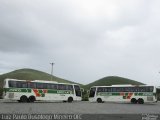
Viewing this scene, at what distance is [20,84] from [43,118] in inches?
1167

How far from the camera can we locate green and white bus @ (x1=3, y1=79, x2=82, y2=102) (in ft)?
131

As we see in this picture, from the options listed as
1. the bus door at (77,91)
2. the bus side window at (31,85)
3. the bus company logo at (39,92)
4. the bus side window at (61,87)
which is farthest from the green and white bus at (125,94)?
the bus side window at (31,85)

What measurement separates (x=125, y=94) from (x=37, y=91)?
13.1 metres

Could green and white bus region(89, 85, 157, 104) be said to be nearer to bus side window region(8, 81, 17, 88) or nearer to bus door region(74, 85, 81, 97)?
bus door region(74, 85, 81, 97)

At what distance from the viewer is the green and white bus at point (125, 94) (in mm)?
45188

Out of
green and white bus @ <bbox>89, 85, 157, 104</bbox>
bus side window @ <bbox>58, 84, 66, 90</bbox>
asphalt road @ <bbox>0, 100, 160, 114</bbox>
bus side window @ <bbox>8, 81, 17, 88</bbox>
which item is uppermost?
bus side window @ <bbox>8, 81, 17, 88</bbox>

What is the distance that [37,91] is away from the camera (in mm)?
42719

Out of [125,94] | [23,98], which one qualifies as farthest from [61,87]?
[125,94]

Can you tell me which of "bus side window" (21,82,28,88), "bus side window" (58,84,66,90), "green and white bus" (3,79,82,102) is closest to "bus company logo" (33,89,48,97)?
"green and white bus" (3,79,82,102)

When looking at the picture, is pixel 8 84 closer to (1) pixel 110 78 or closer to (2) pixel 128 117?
(2) pixel 128 117

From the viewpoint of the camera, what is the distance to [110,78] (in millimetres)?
141125

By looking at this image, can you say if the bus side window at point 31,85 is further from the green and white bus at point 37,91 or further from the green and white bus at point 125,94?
the green and white bus at point 125,94

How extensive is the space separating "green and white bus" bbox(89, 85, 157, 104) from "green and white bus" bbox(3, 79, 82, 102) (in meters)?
3.40

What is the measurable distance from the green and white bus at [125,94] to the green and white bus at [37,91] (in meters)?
3.40
